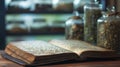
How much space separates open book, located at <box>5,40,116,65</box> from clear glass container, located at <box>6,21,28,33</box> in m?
1.40

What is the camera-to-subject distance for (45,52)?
100 centimetres

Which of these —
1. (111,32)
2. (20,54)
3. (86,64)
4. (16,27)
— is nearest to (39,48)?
(20,54)

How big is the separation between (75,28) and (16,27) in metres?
1.29

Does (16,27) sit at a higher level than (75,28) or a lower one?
lower

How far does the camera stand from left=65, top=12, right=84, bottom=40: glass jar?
1.37 meters

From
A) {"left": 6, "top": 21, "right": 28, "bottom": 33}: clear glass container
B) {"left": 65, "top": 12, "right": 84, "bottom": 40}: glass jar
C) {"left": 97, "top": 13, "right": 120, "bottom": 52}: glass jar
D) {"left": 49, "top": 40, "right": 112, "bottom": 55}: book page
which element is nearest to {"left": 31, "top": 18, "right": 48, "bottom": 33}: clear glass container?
{"left": 6, "top": 21, "right": 28, "bottom": 33}: clear glass container

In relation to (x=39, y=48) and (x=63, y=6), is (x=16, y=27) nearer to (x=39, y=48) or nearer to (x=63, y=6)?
(x=63, y=6)

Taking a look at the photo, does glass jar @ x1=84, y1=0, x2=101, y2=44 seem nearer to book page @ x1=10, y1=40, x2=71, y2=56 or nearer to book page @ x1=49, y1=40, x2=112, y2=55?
book page @ x1=49, y1=40, x2=112, y2=55

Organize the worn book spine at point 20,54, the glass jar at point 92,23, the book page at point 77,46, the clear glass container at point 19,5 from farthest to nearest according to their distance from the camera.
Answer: the clear glass container at point 19,5
the glass jar at point 92,23
the book page at point 77,46
the worn book spine at point 20,54

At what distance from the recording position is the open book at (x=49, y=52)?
96cm

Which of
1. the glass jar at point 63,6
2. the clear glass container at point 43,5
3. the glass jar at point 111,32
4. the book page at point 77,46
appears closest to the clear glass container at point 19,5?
the clear glass container at point 43,5

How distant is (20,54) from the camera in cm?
104

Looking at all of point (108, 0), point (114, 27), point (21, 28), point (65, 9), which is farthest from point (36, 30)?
point (114, 27)

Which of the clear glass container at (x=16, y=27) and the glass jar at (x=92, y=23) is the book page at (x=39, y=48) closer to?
the glass jar at (x=92, y=23)
